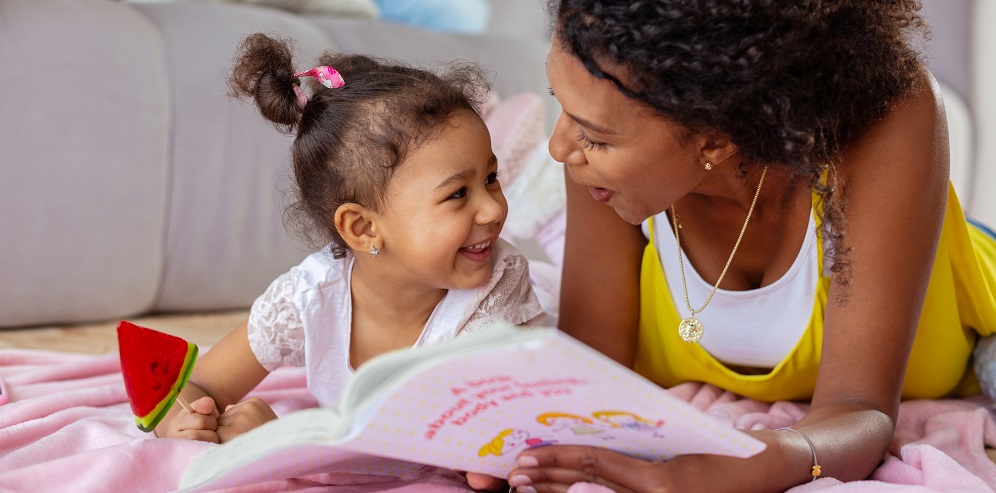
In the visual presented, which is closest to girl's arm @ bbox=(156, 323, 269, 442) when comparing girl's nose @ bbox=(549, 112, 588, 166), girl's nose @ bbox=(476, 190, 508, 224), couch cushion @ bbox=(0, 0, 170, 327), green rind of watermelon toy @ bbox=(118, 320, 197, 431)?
green rind of watermelon toy @ bbox=(118, 320, 197, 431)

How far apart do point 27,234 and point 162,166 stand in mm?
314

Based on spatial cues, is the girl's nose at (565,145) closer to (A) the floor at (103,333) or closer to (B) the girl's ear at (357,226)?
(B) the girl's ear at (357,226)

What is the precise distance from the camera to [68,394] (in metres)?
1.36

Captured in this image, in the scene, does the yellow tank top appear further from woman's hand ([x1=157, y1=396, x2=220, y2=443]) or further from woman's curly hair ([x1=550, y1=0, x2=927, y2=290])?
woman's hand ([x1=157, y1=396, x2=220, y2=443])

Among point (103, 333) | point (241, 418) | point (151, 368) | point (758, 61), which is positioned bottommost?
point (103, 333)

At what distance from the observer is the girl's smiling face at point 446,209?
1.22 m

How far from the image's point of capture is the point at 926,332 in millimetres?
1422

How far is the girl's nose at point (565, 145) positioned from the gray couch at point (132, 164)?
1063 millimetres

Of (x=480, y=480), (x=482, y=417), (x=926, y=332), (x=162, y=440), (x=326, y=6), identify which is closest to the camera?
(x=482, y=417)

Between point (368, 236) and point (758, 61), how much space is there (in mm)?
553

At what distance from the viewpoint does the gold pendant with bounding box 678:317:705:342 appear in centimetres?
136

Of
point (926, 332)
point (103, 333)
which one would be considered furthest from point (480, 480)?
point (103, 333)

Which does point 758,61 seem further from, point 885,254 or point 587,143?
point 885,254

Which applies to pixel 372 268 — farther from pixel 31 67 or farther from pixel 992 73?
pixel 992 73
